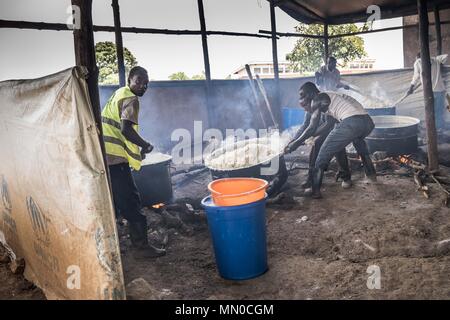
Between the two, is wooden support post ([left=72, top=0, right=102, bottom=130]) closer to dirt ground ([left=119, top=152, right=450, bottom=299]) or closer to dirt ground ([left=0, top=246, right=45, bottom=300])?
dirt ground ([left=119, top=152, right=450, bottom=299])

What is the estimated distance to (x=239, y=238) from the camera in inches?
133

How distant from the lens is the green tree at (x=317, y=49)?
2644cm

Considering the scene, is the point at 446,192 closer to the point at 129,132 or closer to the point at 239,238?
the point at 239,238

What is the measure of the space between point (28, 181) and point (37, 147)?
0.52m

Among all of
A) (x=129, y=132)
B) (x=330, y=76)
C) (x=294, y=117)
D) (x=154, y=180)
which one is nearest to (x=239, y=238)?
(x=129, y=132)

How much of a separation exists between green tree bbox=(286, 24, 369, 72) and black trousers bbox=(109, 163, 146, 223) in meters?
24.6

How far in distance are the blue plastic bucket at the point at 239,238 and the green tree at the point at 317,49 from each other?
24908 millimetres

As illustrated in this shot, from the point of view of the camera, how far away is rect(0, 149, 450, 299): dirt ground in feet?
10.5

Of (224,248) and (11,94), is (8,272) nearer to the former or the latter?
(11,94)

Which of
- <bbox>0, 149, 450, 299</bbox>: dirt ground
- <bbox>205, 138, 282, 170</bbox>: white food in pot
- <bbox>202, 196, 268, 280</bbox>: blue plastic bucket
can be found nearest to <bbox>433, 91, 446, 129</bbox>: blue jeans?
<bbox>0, 149, 450, 299</bbox>: dirt ground

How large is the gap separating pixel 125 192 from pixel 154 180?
144 centimetres

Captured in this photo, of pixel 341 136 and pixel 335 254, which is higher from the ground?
pixel 341 136
